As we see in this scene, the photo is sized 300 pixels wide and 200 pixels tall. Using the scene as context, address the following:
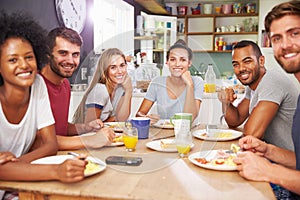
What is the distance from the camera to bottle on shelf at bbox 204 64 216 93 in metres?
1.63

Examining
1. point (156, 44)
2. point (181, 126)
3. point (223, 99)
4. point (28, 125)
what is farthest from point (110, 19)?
point (28, 125)

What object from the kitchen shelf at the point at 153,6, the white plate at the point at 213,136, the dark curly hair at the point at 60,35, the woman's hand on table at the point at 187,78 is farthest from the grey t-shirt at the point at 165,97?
the kitchen shelf at the point at 153,6

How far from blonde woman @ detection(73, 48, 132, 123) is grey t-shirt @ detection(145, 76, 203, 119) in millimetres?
193

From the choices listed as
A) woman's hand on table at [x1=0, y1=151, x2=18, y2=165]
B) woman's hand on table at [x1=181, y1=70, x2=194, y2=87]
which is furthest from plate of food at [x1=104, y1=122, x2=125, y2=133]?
woman's hand on table at [x1=0, y1=151, x2=18, y2=165]

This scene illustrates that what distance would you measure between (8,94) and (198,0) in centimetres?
532

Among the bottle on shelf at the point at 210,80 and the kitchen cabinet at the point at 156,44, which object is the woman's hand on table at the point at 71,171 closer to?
the kitchen cabinet at the point at 156,44

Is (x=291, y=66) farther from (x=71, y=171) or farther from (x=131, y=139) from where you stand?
(x=71, y=171)

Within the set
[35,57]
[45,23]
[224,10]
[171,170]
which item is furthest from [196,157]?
[224,10]

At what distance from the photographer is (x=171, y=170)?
43.8 inches

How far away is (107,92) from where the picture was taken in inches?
72.1

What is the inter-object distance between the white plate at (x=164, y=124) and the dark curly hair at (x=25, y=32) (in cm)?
76

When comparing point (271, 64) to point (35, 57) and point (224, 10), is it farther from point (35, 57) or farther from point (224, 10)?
point (35, 57)

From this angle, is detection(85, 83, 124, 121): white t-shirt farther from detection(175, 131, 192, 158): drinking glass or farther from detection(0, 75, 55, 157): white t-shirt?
detection(175, 131, 192, 158): drinking glass

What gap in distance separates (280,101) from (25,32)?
1217mm
